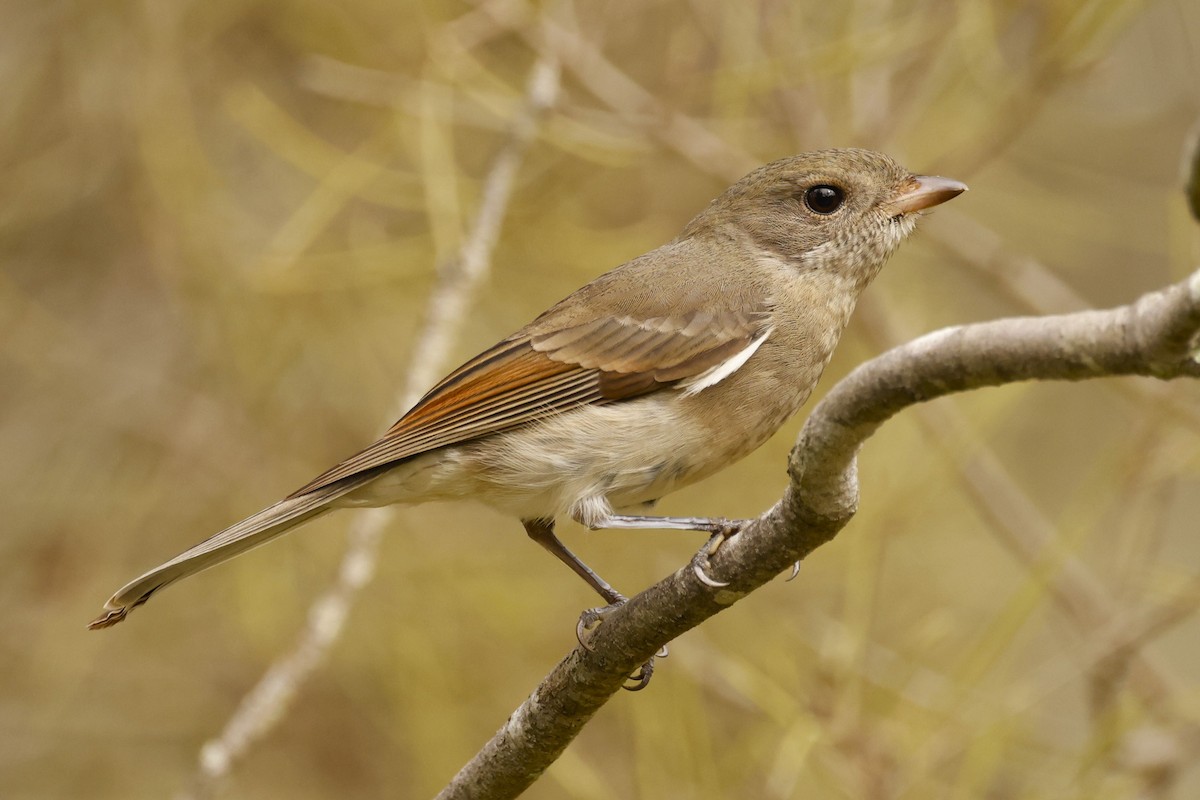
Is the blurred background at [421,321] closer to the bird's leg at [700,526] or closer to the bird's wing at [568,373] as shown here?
the bird's wing at [568,373]

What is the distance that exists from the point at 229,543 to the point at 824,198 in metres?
2.28

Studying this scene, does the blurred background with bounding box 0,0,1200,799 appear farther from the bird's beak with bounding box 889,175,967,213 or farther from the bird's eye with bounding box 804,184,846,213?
the bird's beak with bounding box 889,175,967,213

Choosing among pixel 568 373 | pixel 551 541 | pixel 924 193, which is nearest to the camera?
pixel 924 193

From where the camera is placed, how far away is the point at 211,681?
707cm

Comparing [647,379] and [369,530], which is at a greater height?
[369,530]

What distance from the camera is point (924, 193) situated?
433cm

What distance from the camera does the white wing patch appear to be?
4.15m

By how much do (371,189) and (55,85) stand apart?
1960mm

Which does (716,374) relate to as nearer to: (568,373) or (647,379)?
(647,379)

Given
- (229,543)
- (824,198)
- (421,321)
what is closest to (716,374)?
(824,198)

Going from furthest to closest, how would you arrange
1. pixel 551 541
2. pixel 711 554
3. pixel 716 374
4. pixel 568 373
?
pixel 551 541 < pixel 568 373 < pixel 716 374 < pixel 711 554

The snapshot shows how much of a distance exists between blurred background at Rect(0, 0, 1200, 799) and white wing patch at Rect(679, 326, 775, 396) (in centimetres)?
150

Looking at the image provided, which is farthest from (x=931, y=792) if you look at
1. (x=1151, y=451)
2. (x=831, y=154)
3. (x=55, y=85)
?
(x=55, y=85)

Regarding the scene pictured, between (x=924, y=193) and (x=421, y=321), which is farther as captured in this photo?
(x=421, y=321)
